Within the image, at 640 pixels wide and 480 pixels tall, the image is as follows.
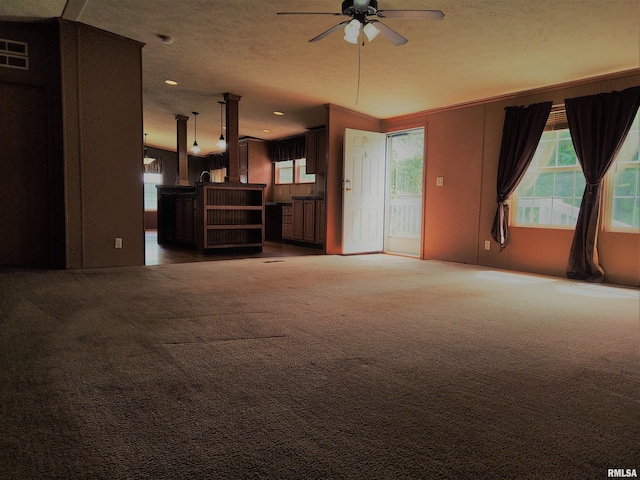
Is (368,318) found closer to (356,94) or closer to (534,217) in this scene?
(534,217)

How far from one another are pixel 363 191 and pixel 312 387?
18.3 ft

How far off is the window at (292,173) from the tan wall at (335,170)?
240 centimetres

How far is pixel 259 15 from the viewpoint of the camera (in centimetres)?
396

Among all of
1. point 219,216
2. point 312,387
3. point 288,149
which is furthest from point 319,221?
point 312,387

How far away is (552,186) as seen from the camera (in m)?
5.15

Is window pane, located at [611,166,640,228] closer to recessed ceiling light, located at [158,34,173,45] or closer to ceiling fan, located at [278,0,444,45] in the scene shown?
ceiling fan, located at [278,0,444,45]

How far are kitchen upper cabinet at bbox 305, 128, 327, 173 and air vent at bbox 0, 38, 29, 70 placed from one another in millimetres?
5082

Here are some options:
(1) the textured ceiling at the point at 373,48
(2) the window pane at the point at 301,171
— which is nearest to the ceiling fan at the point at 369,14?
(1) the textured ceiling at the point at 373,48

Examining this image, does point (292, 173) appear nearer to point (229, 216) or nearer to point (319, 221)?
point (319, 221)

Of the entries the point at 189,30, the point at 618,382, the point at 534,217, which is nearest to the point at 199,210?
the point at 189,30

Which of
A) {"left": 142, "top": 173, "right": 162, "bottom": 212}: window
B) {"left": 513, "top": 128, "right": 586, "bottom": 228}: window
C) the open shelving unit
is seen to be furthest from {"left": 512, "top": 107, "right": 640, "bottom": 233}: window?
{"left": 142, "top": 173, "right": 162, "bottom": 212}: window

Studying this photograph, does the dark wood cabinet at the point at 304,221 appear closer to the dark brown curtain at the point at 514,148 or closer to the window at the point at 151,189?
the dark brown curtain at the point at 514,148

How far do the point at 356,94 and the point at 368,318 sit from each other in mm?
4297

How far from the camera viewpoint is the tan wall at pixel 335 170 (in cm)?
684
